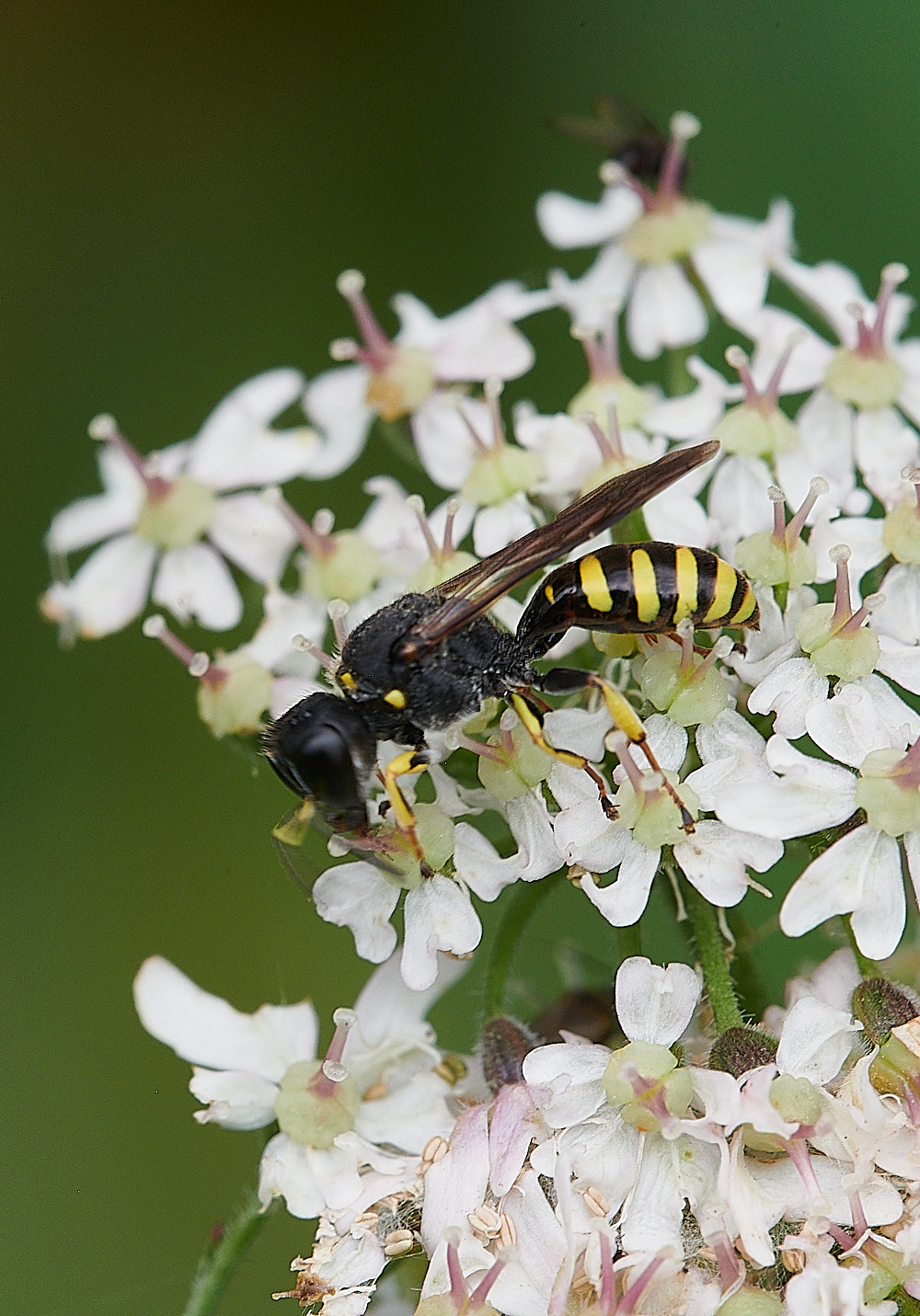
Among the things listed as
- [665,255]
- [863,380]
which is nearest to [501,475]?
[863,380]

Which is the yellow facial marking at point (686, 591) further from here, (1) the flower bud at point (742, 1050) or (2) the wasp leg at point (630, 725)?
(1) the flower bud at point (742, 1050)

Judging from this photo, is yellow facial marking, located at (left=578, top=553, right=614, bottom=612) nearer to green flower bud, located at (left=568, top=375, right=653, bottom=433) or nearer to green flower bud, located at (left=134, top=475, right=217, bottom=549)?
A: green flower bud, located at (left=568, top=375, right=653, bottom=433)

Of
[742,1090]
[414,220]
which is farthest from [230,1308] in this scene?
[414,220]

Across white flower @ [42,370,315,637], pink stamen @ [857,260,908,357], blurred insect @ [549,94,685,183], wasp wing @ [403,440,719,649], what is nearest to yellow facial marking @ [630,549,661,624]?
wasp wing @ [403,440,719,649]

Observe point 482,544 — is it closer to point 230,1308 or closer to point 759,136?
point 230,1308

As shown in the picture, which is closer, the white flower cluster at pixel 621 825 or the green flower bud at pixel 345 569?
the white flower cluster at pixel 621 825

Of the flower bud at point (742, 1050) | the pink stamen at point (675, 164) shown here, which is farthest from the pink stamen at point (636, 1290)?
the pink stamen at point (675, 164)
